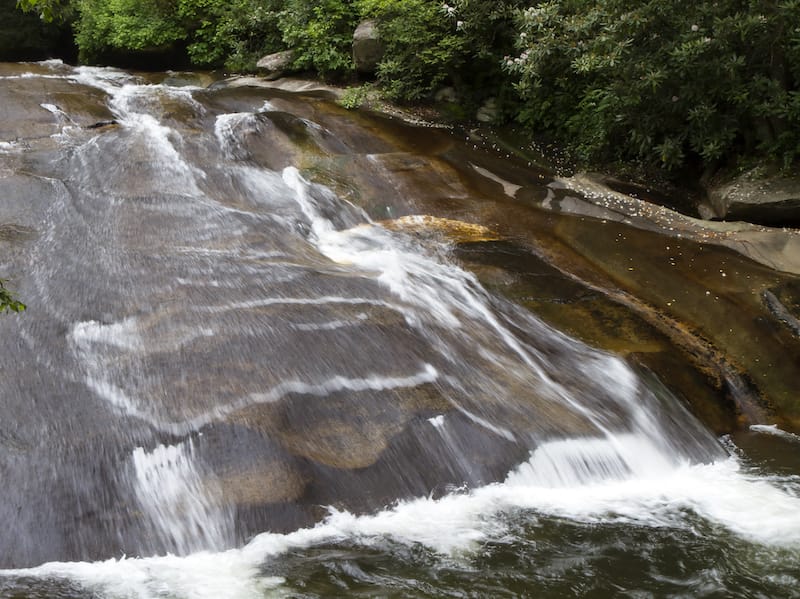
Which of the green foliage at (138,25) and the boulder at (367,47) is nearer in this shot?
the boulder at (367,47)

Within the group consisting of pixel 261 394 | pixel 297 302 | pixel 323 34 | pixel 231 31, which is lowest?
pixel 261 394

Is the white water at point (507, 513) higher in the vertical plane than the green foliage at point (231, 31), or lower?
lower

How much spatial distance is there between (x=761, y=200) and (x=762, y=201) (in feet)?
0.06

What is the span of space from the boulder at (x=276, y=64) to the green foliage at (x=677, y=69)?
6.17 m

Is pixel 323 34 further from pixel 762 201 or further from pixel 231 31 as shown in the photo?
pixel 762 201

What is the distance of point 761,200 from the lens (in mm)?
9000

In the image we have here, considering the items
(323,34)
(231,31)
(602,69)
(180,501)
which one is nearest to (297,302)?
(180,501)

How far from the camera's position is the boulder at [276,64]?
51.5 ft

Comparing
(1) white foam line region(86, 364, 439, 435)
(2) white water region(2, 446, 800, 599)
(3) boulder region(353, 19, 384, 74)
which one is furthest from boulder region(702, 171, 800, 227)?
(3) boulder region(353, 19, 384, 74)

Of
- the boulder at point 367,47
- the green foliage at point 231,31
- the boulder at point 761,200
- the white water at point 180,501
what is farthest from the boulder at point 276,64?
the white water at point 180,501

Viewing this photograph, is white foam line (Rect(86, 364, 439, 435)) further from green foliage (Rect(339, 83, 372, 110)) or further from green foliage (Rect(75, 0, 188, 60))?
green foliage (Rect(75, 0, 188, 60))

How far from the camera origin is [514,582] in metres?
4.27

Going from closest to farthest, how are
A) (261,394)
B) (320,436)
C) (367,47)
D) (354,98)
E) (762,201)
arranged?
(320,436), (261,394), (762,201), (354,98), (367,47)

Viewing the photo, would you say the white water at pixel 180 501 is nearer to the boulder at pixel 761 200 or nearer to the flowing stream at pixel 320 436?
the flowing stream at pixel 320 436
